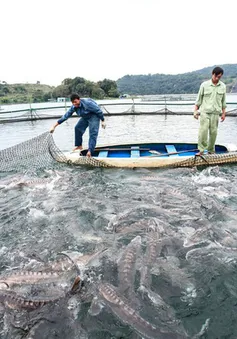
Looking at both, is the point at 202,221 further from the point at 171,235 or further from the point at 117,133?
the point at 117,133

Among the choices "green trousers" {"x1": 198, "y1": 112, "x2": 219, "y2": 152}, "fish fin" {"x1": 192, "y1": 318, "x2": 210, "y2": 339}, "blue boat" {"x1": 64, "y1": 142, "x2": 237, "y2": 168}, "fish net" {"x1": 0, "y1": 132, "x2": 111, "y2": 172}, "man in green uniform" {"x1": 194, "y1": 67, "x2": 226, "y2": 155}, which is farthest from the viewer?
"fish net" {"x1": 0, "y1": 132, "x2": 111, "y2": 172}

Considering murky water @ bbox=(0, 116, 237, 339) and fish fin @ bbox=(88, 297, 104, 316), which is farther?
fish fin @ bbox=(88, 297, 104, 316)

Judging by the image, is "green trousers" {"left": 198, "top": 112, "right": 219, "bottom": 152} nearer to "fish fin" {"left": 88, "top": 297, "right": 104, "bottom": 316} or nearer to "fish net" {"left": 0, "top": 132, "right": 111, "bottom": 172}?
"fish net" {"left": 0, "top": 132, "right": 111, "bottom": 172}

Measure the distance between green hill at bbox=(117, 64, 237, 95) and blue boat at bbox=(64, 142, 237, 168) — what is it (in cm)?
5451

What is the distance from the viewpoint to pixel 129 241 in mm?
4625

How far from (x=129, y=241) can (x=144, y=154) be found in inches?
221

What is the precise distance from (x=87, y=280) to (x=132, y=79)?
327 ft

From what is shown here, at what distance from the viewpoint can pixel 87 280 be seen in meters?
3.72

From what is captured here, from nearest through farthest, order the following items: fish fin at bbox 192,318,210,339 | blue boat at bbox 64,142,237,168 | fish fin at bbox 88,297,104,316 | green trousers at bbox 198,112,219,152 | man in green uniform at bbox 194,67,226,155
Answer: fish fin at bbox 192,318,210,339, fish fin at bbox 88,297,104,316, man in green uniform at bbox 194,67,226,155, green trousers at bbox 198,112,219,152, blue boat at bbox 64,142,237,168

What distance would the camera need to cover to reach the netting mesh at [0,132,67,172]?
30.1 ft

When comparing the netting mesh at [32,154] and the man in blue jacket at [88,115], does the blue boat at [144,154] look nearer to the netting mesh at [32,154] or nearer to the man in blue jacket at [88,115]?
the netting mesh at [32,154]

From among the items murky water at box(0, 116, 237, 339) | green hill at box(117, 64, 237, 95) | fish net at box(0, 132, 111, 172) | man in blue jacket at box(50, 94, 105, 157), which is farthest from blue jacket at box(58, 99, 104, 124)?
green hill at box(117, 64, 237, 95)

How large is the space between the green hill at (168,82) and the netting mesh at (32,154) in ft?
187

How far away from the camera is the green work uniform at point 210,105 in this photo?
797 centimetres
